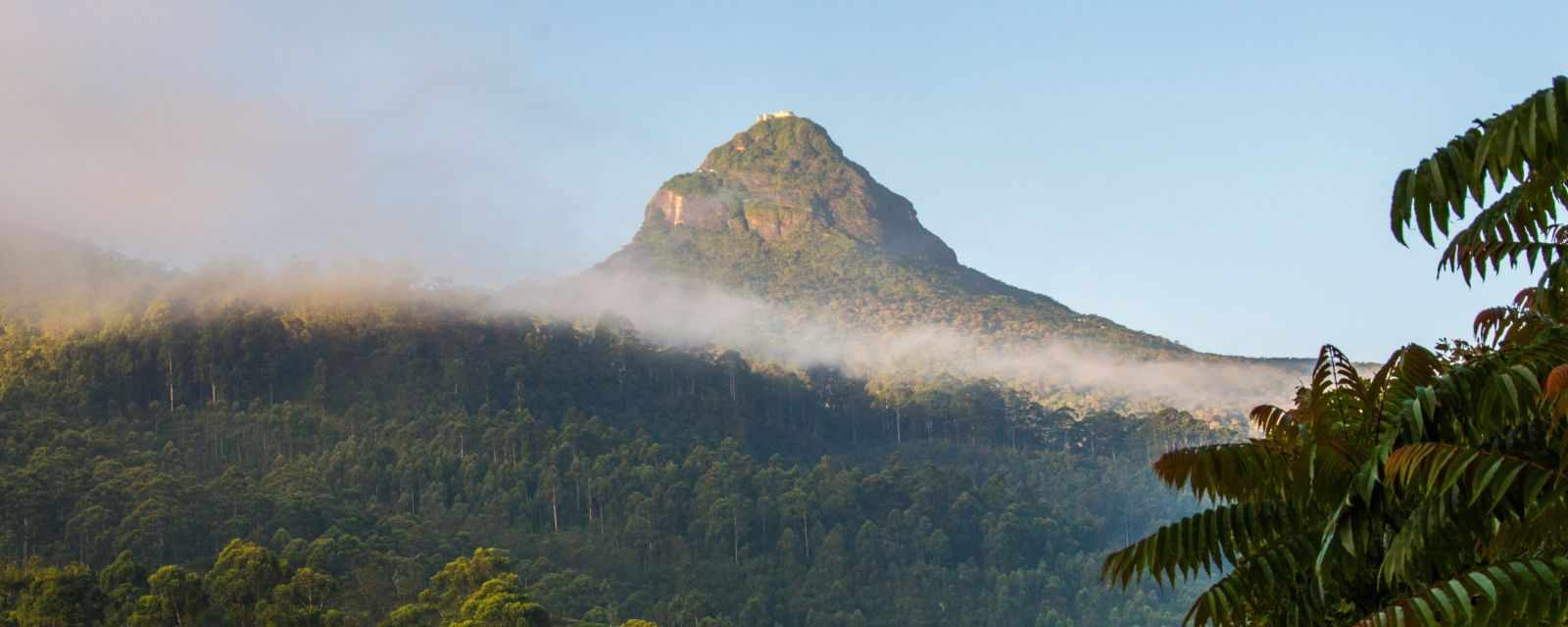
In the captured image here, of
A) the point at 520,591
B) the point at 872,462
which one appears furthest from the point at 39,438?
the point at 872,462

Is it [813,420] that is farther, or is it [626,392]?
[813,420]

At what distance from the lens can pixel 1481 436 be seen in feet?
19.9

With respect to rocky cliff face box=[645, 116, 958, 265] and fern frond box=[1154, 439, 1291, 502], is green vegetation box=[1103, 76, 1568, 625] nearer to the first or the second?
fern frond box=[1154, 439, 1291, 502]

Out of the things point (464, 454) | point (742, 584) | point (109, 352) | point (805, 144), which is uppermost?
point (805, 144)

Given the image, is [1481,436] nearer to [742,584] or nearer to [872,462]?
[742,584]

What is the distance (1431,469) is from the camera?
5250mm

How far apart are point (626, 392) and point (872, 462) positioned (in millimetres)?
14639

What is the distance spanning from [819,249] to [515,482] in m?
69.2

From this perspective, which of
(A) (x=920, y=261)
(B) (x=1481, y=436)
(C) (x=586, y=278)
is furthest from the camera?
(A) (x=920, y=261)

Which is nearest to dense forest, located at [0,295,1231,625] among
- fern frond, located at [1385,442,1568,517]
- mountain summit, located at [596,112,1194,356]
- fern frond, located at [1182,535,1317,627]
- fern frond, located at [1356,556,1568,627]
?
mountain summit, located at [596,112,1194,356]

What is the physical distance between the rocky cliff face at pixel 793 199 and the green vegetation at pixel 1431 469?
440 feet

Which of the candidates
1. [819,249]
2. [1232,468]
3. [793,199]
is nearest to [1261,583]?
[1232,468]

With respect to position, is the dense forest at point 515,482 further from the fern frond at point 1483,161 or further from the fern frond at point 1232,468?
the fern frond at point 1483,161

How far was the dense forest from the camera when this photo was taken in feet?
180
